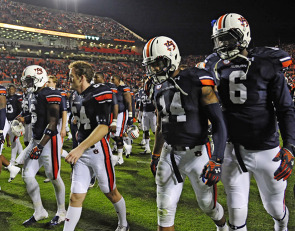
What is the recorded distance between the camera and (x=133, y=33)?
58.8m

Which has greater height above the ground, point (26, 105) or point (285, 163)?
point (26, 105)

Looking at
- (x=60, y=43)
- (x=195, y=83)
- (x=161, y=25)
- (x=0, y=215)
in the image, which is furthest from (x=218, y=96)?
(x=161, y=25)

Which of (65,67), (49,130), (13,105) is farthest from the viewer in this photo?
(65,67)

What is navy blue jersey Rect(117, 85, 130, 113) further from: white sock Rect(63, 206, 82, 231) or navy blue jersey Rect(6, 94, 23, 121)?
white sock Rect(63, 206, 82, 231)

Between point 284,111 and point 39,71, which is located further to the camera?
point 39,71

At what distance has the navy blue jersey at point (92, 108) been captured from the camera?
126 inches

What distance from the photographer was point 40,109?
3951 mm

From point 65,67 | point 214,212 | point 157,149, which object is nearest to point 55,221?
point 157,149

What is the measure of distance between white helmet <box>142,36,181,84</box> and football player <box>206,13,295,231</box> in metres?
0.41

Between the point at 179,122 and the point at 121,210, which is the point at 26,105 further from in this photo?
the point at 179,122

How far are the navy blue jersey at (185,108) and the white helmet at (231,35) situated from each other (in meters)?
0.25

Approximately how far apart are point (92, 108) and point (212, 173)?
1.51m

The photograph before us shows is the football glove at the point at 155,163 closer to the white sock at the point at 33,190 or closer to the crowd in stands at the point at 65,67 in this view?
the white sock at the point at 33,190

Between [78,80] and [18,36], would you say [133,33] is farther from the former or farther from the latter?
[78,80]
